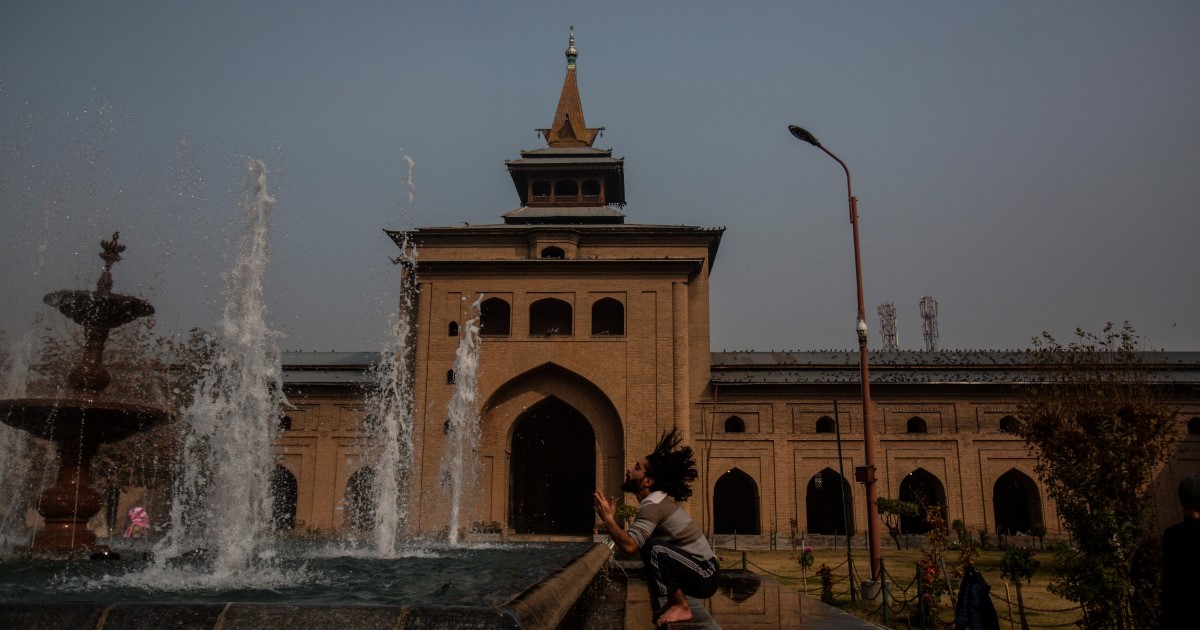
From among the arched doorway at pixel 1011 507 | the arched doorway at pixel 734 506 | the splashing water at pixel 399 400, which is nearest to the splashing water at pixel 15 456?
the splashing water at pixel 399 400

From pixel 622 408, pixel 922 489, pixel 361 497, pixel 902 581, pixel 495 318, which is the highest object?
pixel 495 318

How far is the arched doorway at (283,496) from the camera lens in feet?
88.2

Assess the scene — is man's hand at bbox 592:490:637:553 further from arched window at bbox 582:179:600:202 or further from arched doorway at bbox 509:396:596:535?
arched window at bbox 582:179:600:202

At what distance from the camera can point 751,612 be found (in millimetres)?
7031

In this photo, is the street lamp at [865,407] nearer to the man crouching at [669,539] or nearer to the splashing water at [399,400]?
the man crouching at [669,539]

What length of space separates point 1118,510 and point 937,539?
2187 mm

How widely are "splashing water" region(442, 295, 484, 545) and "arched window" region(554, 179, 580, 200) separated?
8.20 metres

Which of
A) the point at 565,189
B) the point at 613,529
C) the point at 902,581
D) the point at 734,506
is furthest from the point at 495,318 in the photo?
the point at 613,529

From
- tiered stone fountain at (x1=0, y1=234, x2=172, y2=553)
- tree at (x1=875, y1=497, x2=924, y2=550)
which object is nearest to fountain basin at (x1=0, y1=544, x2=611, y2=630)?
tiered stone fountain at (x1=0, y1=234, x2=172, y2=553)

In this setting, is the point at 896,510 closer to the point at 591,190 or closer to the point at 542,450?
the point at 542,450

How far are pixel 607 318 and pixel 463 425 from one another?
5.92 m

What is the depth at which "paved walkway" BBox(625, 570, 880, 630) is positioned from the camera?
18.1 ft

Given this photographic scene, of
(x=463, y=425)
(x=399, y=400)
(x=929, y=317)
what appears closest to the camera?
(x=463, y=425)

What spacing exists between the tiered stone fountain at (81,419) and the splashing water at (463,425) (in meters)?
13.1
